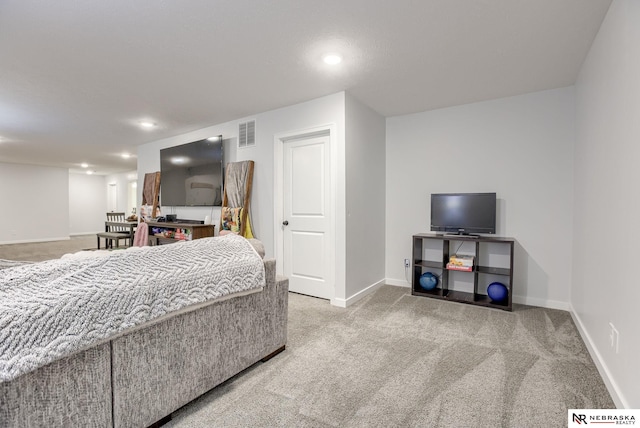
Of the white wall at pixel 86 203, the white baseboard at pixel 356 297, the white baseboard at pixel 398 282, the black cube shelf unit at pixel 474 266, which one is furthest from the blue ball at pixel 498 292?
the white wall at pixel 86 203

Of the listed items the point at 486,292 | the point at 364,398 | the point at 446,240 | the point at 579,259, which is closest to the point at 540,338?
the point at 579,259

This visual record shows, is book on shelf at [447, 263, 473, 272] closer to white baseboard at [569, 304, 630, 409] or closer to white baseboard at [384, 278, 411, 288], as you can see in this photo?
white baseboard at [384, 278, 411, 288]

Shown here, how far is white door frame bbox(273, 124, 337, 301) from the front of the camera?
3359 mm

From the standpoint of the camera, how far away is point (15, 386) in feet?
3.40

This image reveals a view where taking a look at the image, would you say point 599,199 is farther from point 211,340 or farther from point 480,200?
point 211,340

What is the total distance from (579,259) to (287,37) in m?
3.06

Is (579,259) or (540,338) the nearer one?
(540,338)

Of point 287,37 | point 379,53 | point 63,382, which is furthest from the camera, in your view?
point 379,53

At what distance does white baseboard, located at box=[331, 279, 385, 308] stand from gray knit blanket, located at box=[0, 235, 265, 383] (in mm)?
1765

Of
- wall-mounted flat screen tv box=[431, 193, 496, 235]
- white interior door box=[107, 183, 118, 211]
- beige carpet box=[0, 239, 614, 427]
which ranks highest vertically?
white interior door box=[107, 183, 118, 211]

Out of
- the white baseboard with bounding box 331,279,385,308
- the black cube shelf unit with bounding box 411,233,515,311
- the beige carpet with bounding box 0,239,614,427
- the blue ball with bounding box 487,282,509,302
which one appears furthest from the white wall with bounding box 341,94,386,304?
the blue ball with bounding box 487,282,509,302

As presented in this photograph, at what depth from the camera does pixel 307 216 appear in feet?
12.0

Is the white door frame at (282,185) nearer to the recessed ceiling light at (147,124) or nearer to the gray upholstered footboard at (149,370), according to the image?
the gray upholstered footboard at (149,370)

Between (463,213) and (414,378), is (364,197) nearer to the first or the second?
(463,213)
